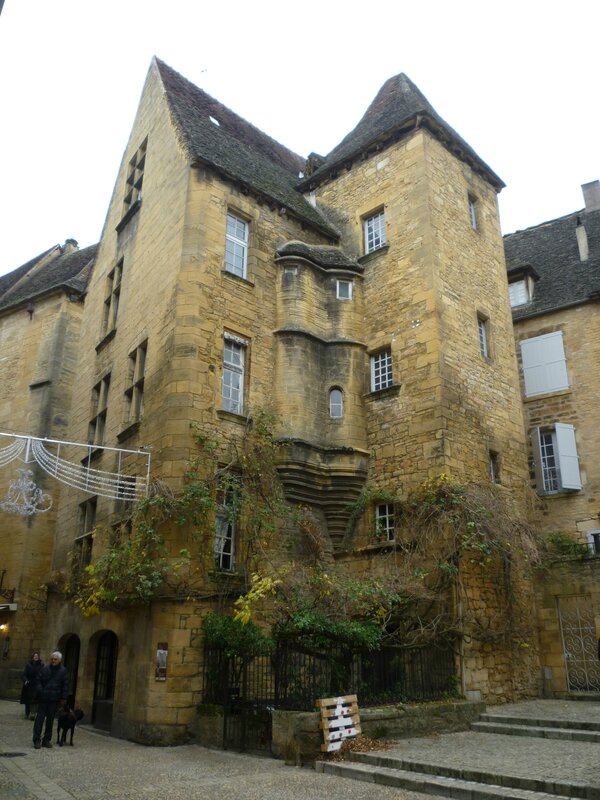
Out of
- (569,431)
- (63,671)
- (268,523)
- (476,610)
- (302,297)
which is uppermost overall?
(302,297)

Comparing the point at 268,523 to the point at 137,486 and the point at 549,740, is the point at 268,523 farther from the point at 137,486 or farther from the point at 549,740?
the point at 549,740

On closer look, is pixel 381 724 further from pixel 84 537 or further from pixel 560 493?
pixel 560 493

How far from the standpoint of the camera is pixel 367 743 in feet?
29.0

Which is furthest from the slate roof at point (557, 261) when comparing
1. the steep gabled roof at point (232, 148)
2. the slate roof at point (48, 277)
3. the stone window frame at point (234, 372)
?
the slate roof at point (48, 277)

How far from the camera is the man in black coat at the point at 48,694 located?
989 cm

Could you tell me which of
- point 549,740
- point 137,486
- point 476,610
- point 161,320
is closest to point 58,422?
point 161,320

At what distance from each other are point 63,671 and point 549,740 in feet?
23.0

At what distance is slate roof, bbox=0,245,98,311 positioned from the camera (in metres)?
22.2

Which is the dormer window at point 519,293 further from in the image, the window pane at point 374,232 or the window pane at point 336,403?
the window pane at point 336,403

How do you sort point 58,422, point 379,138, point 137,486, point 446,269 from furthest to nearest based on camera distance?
point 58,422, point 379,138, point 446,269, point 137,486

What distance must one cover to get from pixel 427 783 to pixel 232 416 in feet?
25.3

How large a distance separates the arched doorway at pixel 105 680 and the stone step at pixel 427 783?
19.5 ft

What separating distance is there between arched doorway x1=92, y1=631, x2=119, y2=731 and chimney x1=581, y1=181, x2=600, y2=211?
1916cm

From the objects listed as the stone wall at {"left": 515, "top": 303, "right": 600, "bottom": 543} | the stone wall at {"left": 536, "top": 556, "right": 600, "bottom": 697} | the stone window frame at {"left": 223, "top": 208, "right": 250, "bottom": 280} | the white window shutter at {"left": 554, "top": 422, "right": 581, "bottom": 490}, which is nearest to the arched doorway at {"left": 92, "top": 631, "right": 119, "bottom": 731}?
the stone window frame at {"left": 223, "top": 208, "right": 250, "bottom": 280}
